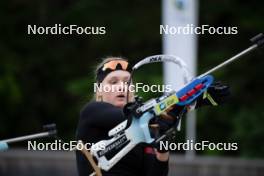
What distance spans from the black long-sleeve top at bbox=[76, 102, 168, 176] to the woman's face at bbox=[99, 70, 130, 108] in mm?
86

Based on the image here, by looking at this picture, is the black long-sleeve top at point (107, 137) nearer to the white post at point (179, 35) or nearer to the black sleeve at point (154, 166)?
the black sleeve at point (154, 166)

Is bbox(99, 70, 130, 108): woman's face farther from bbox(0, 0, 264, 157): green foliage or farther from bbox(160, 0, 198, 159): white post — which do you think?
bbox(0, 0, 264, 157): green foliage

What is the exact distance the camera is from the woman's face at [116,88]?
4805 millimetres

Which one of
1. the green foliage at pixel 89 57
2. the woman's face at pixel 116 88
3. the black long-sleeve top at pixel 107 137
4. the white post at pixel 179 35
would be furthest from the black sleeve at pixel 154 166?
the green foliage at pixel 89 57

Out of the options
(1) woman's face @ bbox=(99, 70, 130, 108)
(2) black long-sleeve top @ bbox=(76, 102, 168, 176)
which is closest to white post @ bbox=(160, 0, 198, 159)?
(1) woman's face @ bbox=(99, 70, 130, 108)

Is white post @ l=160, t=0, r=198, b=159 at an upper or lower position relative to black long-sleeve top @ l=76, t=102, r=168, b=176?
upper

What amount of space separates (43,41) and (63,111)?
3.96ft

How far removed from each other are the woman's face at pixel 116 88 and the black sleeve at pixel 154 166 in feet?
1.07

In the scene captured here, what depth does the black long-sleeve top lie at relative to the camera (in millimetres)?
4656

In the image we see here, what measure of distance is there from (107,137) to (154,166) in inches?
11.7

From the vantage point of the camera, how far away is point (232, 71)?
13109 mm

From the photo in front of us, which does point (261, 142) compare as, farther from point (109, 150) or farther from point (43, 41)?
point (109, 150)

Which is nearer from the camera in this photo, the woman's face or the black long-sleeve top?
the black long-sleeve top

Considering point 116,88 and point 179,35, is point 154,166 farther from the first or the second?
point 179,35
